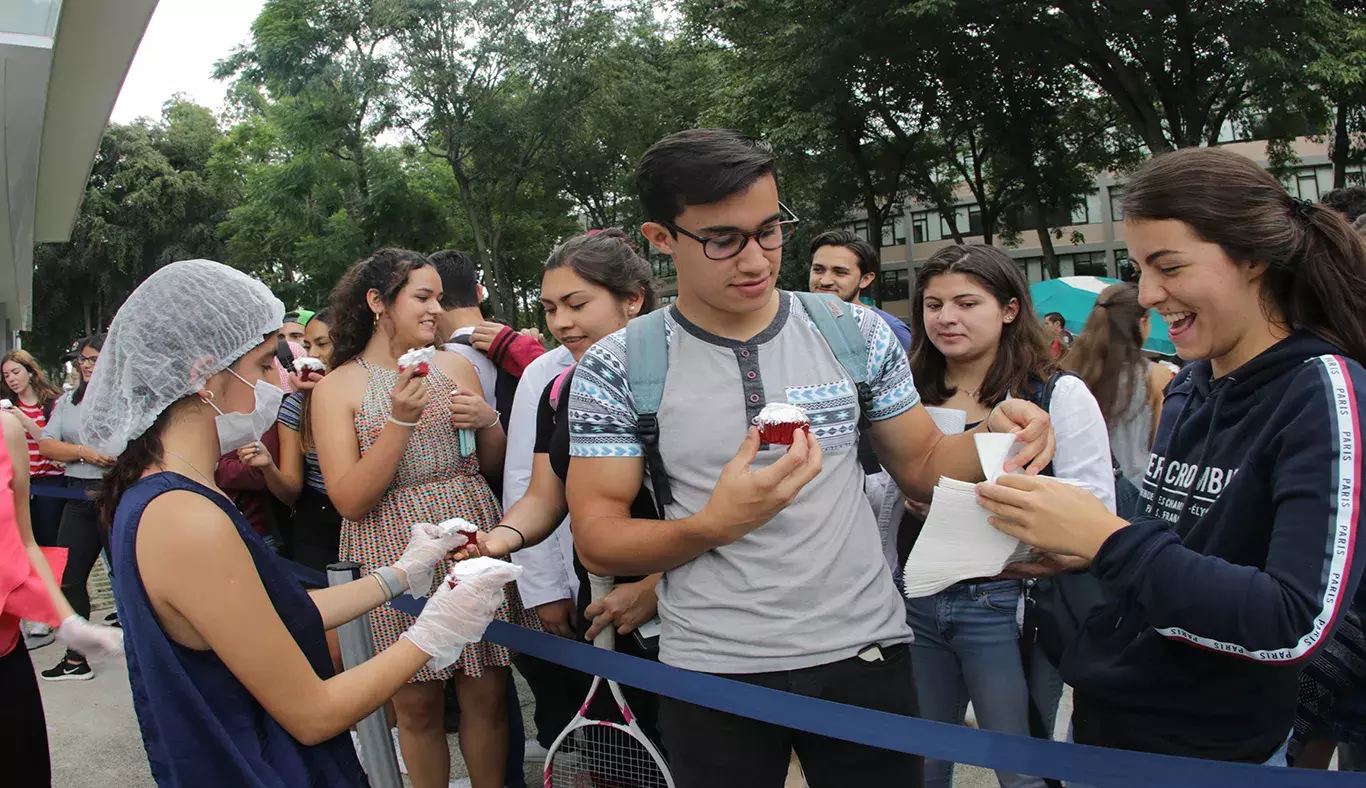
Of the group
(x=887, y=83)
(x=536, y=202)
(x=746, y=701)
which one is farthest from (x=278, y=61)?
(x=746, y=701)

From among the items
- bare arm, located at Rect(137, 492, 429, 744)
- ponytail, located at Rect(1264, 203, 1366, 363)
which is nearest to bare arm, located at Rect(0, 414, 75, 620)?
bare arm, located at Rect(137, 492, 429, 744)

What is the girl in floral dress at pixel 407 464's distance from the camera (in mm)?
3266

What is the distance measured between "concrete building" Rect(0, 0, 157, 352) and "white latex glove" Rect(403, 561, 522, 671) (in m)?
5.57

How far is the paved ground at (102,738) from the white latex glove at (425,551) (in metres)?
2.05

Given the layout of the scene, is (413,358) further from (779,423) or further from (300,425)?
(779,423)

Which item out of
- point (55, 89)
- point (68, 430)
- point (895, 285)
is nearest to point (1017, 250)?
point (895, 285)

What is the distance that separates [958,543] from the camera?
5.73 ft

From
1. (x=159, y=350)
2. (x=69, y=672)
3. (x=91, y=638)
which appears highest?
(x=159, y=350)

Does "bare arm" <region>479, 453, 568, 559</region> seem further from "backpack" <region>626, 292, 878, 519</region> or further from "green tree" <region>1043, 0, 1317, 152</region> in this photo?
"green tree" <region>1043, 0, 1317, 152</region>

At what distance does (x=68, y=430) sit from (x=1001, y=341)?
626 cm

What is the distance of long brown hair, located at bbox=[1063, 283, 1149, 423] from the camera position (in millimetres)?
4188

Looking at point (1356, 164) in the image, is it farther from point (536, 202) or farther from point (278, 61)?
point (278, 61)

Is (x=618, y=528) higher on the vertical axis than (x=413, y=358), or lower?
lower

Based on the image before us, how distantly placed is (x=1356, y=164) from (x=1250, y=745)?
23.9 metres
